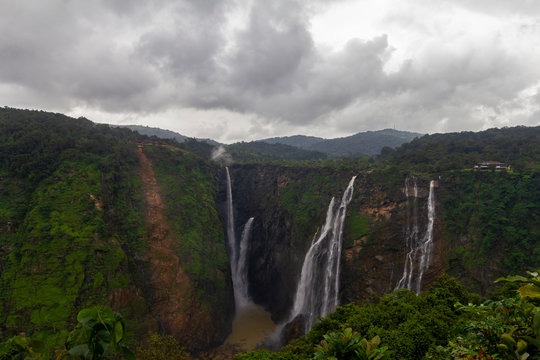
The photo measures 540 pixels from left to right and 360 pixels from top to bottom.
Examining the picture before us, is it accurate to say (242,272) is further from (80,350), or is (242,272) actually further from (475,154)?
(80,350)

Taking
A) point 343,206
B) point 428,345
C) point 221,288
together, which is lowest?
point 221,288

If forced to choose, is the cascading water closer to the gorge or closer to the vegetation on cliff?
the gorge

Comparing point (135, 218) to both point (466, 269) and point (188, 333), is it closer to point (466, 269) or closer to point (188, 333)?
point (188, 333)

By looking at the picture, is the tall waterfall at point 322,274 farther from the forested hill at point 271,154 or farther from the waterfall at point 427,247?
the forested hill at point 271,154

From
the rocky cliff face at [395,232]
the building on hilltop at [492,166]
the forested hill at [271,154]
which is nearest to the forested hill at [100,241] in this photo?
the rocky cliff face at [395,232]

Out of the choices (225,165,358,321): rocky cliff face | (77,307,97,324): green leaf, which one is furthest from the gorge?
(77,307,97,324): green leaf

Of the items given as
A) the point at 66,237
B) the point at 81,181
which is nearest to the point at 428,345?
the point at 66,237

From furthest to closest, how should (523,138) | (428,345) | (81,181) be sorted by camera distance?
(523,138), (81,181), (428,345)
